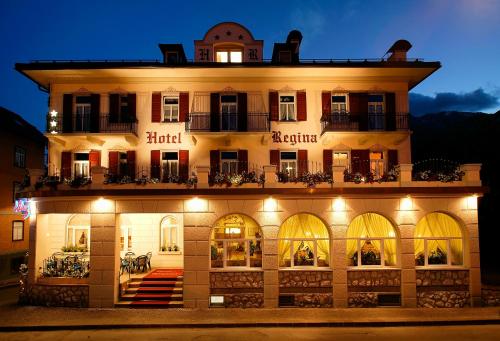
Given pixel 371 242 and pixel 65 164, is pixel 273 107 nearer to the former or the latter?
pixel 371 242

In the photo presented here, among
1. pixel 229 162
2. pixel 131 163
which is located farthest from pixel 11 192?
pixel 229 162

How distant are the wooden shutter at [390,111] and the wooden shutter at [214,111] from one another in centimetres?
845

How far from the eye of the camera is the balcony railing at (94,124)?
61.2ft

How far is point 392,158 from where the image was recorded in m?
19.2

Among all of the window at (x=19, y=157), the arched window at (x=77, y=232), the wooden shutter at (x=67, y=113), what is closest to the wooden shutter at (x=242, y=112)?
Answer: the wooden shutter at (x=67, y=113)

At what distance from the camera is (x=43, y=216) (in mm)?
17578

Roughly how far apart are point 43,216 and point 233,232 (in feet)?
29.2

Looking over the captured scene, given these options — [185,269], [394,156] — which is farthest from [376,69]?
[185,269]

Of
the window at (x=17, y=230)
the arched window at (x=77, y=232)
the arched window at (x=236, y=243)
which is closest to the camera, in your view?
the arched window at (x=236, y=243)

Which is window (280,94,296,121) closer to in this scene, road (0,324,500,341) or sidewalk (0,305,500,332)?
sidewalk (0,305,500,332)

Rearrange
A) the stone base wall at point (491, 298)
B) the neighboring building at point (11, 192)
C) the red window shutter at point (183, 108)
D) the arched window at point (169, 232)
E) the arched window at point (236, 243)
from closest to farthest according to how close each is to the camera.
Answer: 1. the stone base wall at point (491, 298)
2. the arched window at point (236, 243)
3. the red window shutter at point (183, 108)
4. the arched window at point (169, 232)
5. the neighboring building at point (11, 192)

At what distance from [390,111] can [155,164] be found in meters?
12.2

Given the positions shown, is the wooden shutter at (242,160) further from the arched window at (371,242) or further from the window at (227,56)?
the arched window at (371,242)

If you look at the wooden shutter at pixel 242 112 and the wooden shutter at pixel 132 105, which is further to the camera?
the wooden shutter at pixel 132 105
